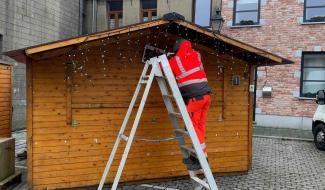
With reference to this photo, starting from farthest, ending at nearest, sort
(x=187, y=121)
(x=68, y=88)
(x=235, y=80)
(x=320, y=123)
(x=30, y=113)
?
1. (x=320, y=123)
2. (x=235, y=80)
3. (x=68, y=88)
4. (x=30, y=113)
5. (x=187, y=121)

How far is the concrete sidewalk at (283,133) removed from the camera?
12.4m

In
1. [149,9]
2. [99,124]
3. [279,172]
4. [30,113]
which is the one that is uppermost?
[149,9]

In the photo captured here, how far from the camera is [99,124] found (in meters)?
6.45

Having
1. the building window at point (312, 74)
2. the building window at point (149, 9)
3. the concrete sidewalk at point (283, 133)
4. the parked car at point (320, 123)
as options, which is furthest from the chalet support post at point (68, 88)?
the building window at point (149, 9)

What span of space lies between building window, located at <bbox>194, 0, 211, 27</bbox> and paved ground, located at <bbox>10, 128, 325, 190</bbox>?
7013 mm

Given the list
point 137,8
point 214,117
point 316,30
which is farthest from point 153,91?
point 137,8

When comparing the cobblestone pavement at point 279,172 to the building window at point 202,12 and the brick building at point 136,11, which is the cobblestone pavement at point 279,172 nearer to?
the building window at point 202,12

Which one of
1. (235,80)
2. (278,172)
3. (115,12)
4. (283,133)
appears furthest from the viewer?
(115,12)

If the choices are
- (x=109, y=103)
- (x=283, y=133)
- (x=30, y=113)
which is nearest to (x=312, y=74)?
(x=283, y=133)

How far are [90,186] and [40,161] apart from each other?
1000mm

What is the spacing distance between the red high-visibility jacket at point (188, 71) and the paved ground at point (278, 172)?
7.12ft

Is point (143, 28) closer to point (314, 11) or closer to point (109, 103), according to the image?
point (109, 103)

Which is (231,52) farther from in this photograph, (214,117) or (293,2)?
(293,2)

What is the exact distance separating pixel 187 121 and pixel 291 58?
35.6 feet
